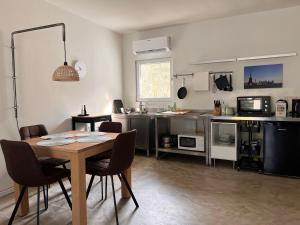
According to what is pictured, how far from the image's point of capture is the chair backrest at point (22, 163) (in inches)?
80.9

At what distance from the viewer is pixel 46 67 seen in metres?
3.60

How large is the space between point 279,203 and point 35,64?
351cm

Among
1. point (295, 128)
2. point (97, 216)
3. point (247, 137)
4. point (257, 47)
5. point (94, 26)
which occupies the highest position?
point (94, 26)

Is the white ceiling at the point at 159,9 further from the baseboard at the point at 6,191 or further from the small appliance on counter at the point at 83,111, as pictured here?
the baseboard at the point at 6,191

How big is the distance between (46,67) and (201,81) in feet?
8.62

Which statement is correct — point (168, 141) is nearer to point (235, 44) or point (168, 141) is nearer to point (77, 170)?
point (235, 44)

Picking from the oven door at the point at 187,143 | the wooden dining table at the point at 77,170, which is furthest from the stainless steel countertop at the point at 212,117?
the wooden dining table at the point at 77,170

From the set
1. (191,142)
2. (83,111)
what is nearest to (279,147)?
(191,142)

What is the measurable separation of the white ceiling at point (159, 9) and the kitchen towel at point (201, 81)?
38.7 inches

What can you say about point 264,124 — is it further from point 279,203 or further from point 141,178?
point 141,178

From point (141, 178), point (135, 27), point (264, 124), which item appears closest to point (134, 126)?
point (141, 178)

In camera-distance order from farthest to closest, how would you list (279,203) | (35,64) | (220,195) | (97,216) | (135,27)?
1. (135,27)
2. (35,64)
3. (220,195)
4. (279,203)
5. (97,216)

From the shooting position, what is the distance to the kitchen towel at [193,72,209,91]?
14.7 ft

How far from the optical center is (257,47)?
4117 mm
